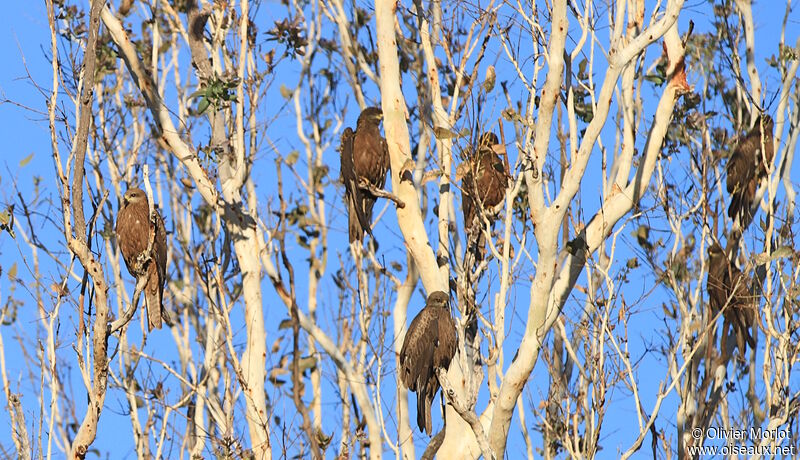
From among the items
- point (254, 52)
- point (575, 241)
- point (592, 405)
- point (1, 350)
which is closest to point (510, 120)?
point (575, 241)

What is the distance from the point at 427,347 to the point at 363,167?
6.18 feet

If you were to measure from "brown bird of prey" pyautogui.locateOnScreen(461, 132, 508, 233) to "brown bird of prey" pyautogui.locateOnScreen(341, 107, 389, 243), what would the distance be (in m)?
0.71

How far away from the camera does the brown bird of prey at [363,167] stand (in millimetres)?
8398

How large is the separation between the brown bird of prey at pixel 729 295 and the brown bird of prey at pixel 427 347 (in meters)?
2.60

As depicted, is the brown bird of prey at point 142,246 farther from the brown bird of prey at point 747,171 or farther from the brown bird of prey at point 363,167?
the brown bird of prey at point 747,171

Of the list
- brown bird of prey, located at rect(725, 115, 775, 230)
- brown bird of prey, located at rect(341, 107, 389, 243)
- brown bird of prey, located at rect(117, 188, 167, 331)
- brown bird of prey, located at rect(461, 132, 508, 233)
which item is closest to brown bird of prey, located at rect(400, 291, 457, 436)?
brown bird of prey, located at rect(461, 132, 508, 233)

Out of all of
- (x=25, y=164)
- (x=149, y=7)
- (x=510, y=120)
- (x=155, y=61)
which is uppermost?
(x=149, y=7)

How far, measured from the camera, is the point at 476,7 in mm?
7453

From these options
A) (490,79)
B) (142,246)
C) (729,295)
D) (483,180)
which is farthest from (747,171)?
(142,246)

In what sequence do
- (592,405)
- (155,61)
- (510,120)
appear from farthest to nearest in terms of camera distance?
(155,61) < (592,405) < (510,120)

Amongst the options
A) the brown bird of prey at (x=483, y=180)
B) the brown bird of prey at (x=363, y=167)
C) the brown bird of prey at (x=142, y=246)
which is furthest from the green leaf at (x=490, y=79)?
the brown bird of prey at (x=142, y=246)

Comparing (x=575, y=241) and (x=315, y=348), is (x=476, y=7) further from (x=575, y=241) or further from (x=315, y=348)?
(x=315, y=348)

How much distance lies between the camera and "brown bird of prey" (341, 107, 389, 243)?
8398 mm

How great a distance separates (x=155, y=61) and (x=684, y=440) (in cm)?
575
